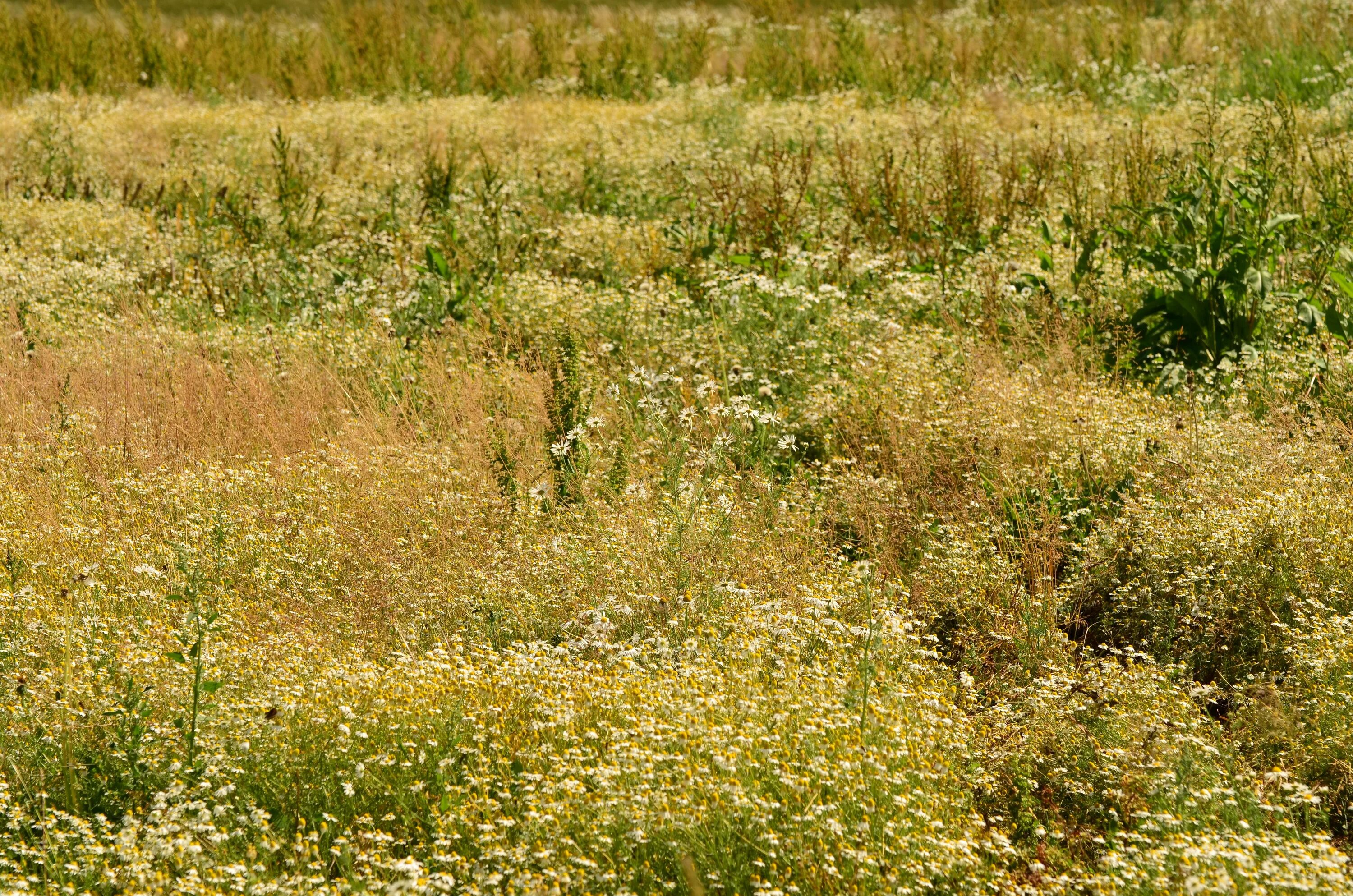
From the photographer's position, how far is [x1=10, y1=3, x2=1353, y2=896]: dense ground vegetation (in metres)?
3.09

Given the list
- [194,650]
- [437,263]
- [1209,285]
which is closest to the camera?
[194,650]

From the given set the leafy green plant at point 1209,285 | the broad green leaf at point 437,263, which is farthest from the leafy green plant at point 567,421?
the leafy green plant at point 1209,285

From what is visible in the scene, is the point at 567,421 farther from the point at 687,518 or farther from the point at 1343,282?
the point at 1343,282

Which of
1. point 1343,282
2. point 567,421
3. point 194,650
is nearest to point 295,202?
point 567,421

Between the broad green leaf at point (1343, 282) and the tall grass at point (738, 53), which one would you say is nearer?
the broad green leaf at point (1343, 282)

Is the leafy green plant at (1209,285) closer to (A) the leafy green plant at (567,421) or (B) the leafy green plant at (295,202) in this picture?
(A) the leafy green plant at (567,421)

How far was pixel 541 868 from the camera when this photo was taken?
2.97 m

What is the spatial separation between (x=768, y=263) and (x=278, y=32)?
48.8 ft

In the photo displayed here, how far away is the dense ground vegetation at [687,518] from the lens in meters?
3.09

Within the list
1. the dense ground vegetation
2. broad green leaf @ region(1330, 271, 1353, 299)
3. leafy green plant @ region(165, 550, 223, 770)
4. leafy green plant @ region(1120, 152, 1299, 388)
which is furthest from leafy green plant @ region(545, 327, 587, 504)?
broad green leaf @ region(1330, 271, 1353, 299)

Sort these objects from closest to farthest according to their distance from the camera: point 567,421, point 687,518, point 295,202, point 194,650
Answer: point 194,650 → point 687,518 → point 567,421 → point 295,202

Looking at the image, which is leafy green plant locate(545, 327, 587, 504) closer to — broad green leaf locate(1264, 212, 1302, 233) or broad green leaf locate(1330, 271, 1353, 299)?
broad green leaf locate(1264, 212, 1302, 233)

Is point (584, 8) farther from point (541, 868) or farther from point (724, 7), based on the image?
point (541, 868)

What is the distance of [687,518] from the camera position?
4391 mm
